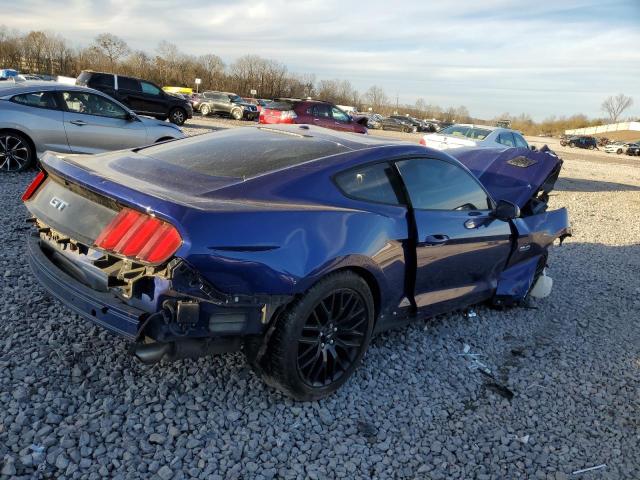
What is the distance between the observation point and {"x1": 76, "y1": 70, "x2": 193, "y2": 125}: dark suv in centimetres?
1755

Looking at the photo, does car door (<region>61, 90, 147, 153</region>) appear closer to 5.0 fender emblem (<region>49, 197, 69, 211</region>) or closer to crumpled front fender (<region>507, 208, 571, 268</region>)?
5.0 fender emblem (<region>49, 197, 69, 211</region>)

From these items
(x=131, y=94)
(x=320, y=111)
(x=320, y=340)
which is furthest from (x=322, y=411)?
(x=131, y=94)

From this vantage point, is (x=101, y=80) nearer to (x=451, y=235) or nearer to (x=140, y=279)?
(x=451, y=235)

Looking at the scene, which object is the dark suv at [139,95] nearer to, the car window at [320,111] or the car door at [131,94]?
the car door at [131,94]

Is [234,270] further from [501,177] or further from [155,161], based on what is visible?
[501,177]

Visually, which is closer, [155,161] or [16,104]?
[155,161]

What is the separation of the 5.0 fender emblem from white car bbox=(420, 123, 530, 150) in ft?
33.6

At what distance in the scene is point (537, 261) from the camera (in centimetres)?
494

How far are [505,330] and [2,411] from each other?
3772mm

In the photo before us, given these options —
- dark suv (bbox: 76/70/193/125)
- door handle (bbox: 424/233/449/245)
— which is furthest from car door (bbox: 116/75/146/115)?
door handle (bbox: 424/233/449/245)

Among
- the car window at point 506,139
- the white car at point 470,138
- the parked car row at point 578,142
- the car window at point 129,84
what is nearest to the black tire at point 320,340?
the white car at point 470,138

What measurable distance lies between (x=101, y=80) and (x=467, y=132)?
12.5 meters

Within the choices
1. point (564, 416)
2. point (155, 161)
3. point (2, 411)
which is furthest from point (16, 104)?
point (564, 416)

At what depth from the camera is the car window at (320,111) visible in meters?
16.8
